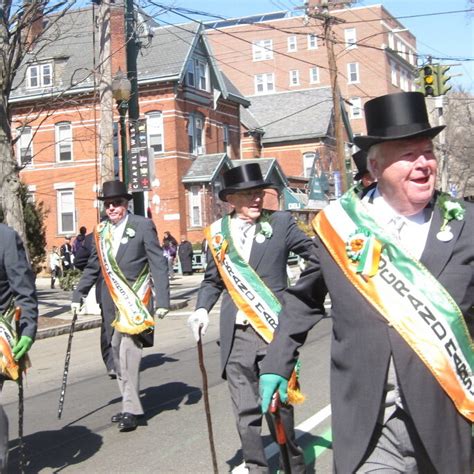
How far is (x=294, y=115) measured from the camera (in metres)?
52.1

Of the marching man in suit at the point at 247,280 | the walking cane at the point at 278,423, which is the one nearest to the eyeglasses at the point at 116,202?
the marching man in suit at the point at 247,280

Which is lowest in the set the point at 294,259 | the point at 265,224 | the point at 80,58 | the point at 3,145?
the point at 294,259

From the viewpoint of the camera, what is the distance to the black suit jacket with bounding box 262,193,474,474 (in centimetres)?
279

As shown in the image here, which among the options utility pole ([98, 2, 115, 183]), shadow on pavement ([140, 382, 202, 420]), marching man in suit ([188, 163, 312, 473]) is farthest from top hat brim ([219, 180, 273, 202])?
utility pole ([98, 2, 115, 183])

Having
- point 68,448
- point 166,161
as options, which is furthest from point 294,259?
point 68,448

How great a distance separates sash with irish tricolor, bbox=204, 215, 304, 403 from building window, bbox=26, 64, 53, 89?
114 ft

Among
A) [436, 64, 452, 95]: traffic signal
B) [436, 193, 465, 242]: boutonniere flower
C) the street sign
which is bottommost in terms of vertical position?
[436, 193, 465, 242]: boutonniere flower

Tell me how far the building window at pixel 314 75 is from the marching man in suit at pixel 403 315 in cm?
7364

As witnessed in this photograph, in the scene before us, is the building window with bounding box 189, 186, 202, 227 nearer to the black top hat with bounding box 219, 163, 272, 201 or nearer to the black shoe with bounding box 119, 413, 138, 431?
the black shoe with bounding box 119, 413, 138, 431

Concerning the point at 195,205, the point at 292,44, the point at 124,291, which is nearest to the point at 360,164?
the point at 124,291

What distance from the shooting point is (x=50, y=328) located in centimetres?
1420

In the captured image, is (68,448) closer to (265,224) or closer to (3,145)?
(265,224)

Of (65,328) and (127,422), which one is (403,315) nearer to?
(127,422)

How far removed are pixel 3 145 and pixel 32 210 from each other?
10.9m
